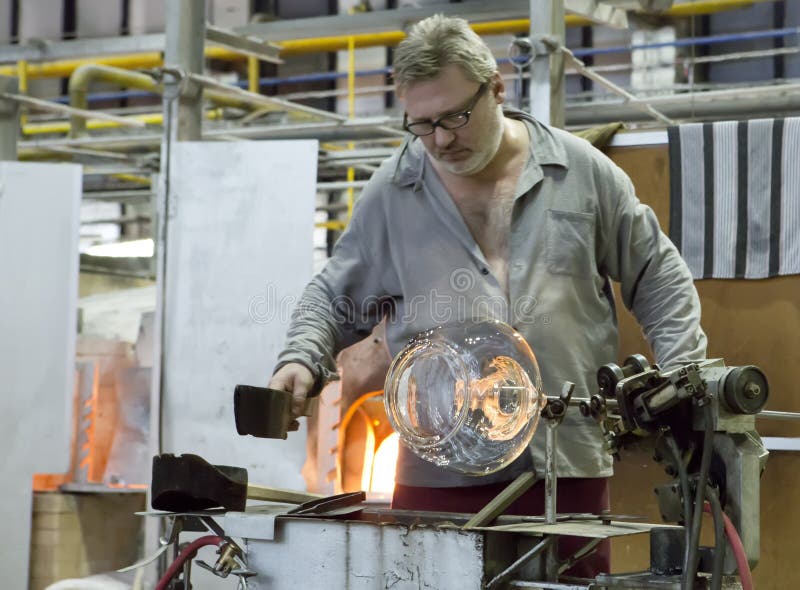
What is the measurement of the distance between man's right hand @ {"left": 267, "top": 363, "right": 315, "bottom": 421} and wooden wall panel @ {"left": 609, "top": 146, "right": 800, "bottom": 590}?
1.52 meters

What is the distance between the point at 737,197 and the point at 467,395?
193cm

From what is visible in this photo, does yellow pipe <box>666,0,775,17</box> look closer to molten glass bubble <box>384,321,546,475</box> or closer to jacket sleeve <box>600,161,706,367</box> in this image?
jacket sleeve <box>600,161,706,367</box>

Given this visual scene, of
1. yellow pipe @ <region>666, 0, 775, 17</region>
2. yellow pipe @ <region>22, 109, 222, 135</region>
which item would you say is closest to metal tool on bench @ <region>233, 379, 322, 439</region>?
yellow pipe @ <region>666, 0, 775, 17</region>

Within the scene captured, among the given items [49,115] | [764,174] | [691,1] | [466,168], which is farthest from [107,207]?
[466,168]

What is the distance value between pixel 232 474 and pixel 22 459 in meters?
2.39

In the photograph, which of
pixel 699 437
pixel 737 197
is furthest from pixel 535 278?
pixel 737 197

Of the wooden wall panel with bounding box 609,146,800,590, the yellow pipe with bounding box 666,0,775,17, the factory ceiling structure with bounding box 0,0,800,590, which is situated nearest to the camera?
the factory ceiling structure with bounding box 0,0,800,590

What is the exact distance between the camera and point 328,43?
6.55 m

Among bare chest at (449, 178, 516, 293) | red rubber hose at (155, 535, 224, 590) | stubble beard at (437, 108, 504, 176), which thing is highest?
stubble beard at (437, 108, 504, 176)

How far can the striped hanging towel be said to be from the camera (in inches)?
124

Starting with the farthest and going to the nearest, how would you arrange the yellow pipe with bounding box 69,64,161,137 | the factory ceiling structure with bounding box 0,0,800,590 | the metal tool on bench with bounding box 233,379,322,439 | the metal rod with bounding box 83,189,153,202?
the metal rod with bounding box 83,189,153,202 → the yellow pipe with bounding box 69,64,161,137 → the metal tool on bench with bounding box 233,379,322,439 → the factory ceiling structure with bounding box 0,0,800,590

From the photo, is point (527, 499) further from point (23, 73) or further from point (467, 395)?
point (23, 73)

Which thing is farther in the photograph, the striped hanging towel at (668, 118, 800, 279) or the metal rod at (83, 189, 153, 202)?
the metal rod at (83, 189, 153, 202)

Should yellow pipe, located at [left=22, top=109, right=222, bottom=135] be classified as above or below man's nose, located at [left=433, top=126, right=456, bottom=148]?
above
